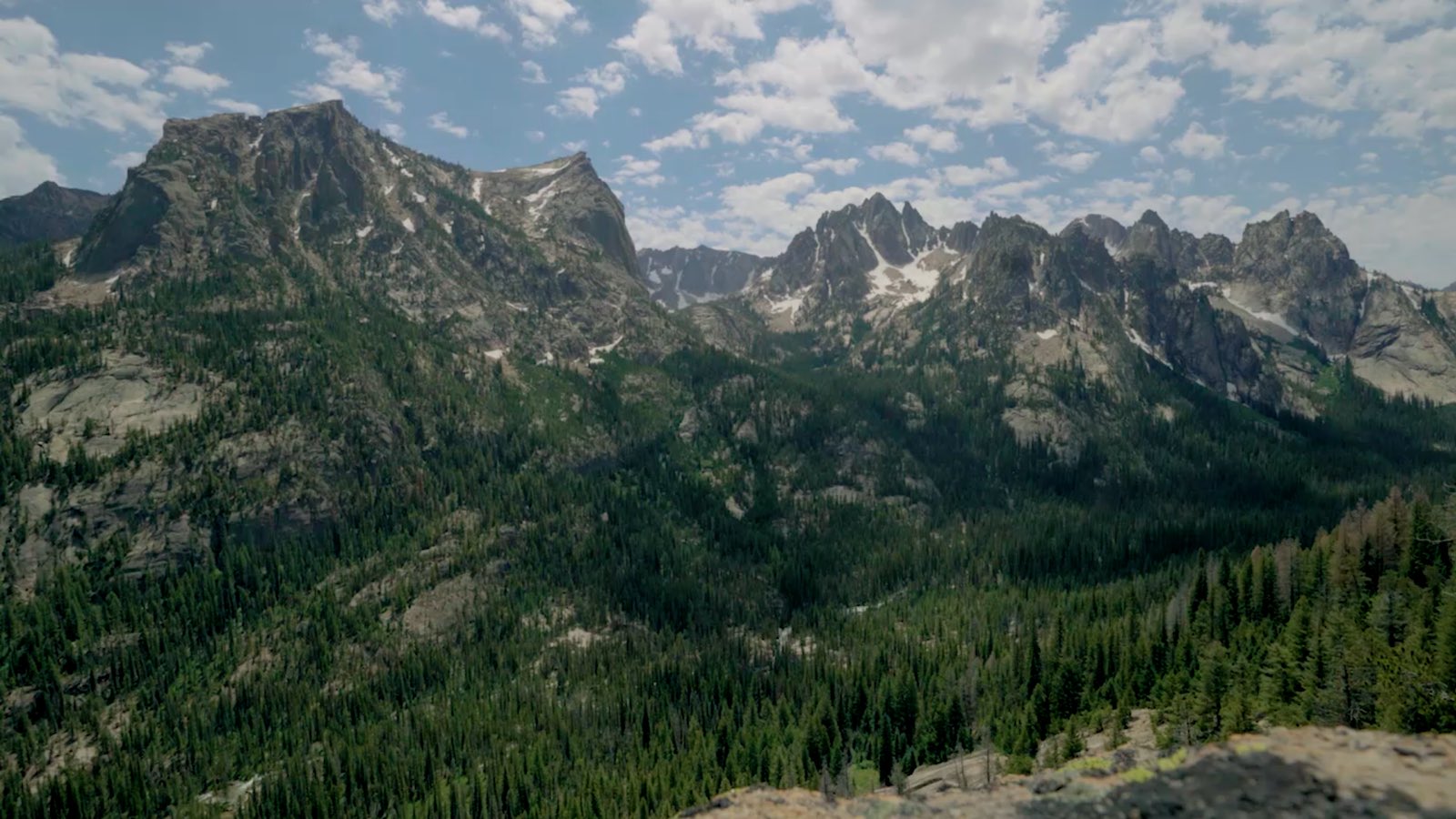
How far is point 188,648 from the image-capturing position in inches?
6457

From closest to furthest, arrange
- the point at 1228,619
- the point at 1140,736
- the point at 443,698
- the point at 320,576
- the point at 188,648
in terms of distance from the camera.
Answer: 1. the point at 1140,736
2. the point at 1228,619
3. the point at 443,698
4. the point at 188,648
5. the point at 320,576

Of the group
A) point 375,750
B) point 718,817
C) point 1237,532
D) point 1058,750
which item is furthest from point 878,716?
point 1237,532

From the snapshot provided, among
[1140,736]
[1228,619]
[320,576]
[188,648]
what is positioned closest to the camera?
[1140,736]

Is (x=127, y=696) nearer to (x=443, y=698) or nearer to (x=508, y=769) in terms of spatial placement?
(x=443, y=698)

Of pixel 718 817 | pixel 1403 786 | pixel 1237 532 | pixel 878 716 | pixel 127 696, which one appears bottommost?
pixel 127 696

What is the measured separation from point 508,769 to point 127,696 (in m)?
95.9

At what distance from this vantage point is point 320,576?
192250 mm

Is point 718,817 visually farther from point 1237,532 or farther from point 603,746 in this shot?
point 1237,532

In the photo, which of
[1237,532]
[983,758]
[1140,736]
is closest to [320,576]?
[983,758]

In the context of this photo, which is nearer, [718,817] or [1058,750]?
[718,817]

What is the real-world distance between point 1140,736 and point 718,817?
237ft

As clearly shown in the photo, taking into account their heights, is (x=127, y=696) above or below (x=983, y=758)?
below

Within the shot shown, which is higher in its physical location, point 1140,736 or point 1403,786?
point 1403,786

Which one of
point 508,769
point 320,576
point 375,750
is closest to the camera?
point 508,769
